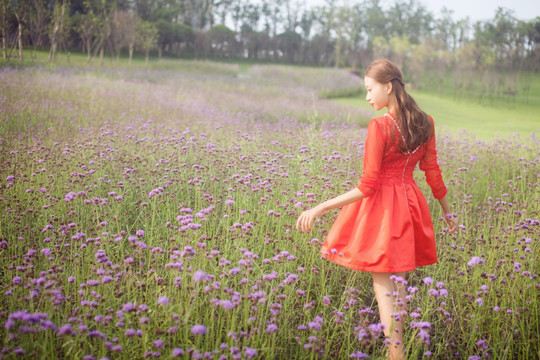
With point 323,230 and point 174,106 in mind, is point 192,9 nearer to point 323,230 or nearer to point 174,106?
point 174,106

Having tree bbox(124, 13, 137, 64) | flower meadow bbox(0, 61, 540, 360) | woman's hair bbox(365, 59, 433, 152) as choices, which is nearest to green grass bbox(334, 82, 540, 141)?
flower meadow bbox(0, 61, 540, 360)

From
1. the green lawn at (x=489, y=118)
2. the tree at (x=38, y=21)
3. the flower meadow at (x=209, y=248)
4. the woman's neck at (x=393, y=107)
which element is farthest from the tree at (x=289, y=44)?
the woman's neck at (x=393, y=107)

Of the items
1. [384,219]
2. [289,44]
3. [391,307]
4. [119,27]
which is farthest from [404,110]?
[289,44]

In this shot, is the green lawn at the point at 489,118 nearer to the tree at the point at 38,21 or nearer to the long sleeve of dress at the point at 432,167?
the long sleeve of dress at the point at 432,167

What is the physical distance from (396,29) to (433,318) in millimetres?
55463

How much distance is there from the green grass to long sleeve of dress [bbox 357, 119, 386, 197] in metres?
6.74

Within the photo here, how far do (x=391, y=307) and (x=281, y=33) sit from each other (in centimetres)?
5259

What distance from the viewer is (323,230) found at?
10.4 feet

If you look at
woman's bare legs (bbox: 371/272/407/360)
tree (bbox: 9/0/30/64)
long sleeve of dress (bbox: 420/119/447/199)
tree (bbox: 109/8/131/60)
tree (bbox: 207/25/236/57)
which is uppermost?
tree (bbox: 207/25/236/57)

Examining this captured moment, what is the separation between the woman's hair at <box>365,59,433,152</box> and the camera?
2441mm

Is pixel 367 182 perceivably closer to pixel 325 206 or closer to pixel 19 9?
pixel 325 206

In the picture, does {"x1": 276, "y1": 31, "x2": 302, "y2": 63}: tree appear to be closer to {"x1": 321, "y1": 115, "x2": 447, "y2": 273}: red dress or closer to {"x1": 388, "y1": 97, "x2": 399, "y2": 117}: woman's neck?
{"x1": 388, "y1": 97, "x2": 399, "y2": 117}: woman's neck

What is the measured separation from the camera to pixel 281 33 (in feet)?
168

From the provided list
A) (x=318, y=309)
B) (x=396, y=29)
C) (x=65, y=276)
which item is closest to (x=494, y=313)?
(x=318, y=309)
